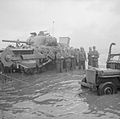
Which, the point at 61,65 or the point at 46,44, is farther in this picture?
the point at 46,44

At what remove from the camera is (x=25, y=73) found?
48.5 ft

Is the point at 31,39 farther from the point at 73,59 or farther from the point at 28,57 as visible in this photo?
the point at 28,57

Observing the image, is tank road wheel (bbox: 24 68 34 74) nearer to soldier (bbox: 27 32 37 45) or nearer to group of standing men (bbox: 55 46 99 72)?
group of standing men (bbox: 55 46 99 72)

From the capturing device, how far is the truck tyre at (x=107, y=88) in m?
8.09

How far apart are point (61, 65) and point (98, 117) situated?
10.5m

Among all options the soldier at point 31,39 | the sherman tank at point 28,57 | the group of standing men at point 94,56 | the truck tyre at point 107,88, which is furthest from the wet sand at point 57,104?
the soldier at point 31,39

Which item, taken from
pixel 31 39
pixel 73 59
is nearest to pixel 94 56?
pixel 73 59

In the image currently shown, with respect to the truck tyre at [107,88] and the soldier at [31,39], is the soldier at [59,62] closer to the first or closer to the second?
the soldier at [31,39]

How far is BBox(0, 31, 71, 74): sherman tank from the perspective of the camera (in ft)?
45.1

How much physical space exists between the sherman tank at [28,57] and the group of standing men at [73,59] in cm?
58

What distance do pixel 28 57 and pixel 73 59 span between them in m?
4.47

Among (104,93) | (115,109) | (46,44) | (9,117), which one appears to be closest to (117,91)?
(104,93)

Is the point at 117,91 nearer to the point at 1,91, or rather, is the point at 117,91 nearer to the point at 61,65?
the point at 1,91

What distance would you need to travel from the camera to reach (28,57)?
1454 centimetres
